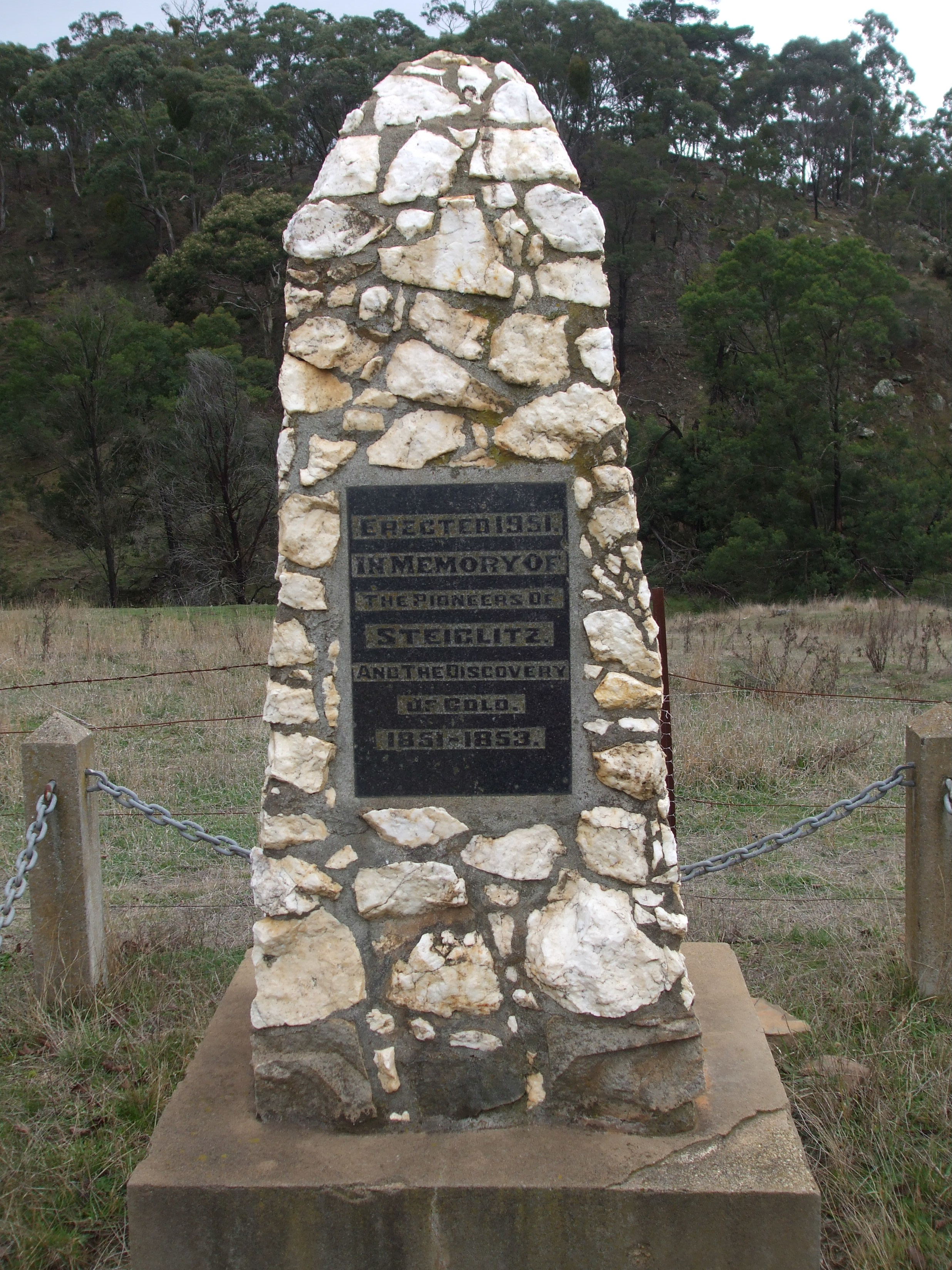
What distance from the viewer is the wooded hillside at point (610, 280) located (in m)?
25.6

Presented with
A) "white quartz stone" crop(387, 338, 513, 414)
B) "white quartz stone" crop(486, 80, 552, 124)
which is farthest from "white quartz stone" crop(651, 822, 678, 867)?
"white quartz stone" crop(486, 80, 552, 124)

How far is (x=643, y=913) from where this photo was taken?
270 cm

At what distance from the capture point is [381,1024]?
8.95 feet

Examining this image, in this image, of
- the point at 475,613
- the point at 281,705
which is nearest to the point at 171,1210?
the point at 281,705

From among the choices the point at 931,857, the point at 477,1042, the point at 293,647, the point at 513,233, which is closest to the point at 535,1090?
the point at 477,1042

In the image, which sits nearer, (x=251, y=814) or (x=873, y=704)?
(x=251, y=814)

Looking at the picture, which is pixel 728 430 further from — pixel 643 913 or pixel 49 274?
pixel 49 274

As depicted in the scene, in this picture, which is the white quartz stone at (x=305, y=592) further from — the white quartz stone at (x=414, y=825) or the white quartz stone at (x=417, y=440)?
the white quartz stone at (x=414, y=825)

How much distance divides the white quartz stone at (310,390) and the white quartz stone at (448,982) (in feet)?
4.58

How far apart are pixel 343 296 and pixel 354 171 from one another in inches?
12.5

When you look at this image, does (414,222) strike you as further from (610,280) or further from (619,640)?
(610,280)

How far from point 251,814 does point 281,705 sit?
12.0ft

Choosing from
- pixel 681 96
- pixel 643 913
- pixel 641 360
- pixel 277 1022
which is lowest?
pixel 277 1022

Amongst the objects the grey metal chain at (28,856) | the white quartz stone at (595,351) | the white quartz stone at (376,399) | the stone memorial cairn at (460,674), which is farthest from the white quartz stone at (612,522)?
the grey metal chain at (28,856)
